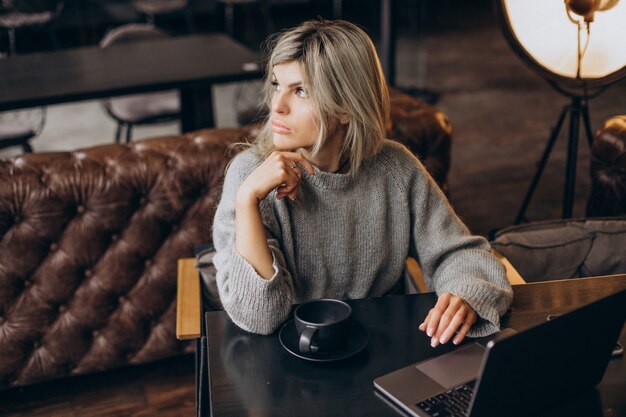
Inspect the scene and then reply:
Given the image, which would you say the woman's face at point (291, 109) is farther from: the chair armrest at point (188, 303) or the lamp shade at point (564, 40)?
the lamp shade at point (564, 40)

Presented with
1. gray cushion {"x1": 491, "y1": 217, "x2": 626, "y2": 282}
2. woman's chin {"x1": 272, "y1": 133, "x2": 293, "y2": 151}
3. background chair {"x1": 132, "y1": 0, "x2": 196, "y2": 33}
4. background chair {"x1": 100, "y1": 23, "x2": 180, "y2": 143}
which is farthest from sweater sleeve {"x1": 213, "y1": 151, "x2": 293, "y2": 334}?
background chair {"x1": 132, "y1": 0, "x2": 196, "y2": 33}

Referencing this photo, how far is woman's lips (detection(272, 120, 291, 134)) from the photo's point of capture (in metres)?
1.46

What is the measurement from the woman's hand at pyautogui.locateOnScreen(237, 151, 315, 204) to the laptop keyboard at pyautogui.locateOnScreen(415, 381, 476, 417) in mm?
520

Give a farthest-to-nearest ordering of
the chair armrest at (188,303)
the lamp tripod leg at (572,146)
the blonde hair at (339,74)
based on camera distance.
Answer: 1. the lamp tripod leg at (572,146)
2. the chair armrest at (188,303)
3. the blonde hair at (339,74)

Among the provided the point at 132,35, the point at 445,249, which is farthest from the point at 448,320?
the point at 132,35

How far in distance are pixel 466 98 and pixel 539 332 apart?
477 centimetres

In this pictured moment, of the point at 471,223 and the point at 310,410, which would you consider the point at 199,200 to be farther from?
the point at 471,223

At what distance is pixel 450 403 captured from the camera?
1.11 meters

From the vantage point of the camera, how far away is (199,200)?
2203 mm

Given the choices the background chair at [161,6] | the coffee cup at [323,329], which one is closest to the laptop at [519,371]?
the coffee cup at [323,329]

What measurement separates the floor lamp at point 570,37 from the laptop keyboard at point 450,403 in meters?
1.31

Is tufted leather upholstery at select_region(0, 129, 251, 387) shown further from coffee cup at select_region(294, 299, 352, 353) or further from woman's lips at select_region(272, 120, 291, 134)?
coffee cup at select_region(294, 299, 352, 353)

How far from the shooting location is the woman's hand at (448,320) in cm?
129

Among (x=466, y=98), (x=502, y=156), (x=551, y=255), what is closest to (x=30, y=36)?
(x=466, y=98)
